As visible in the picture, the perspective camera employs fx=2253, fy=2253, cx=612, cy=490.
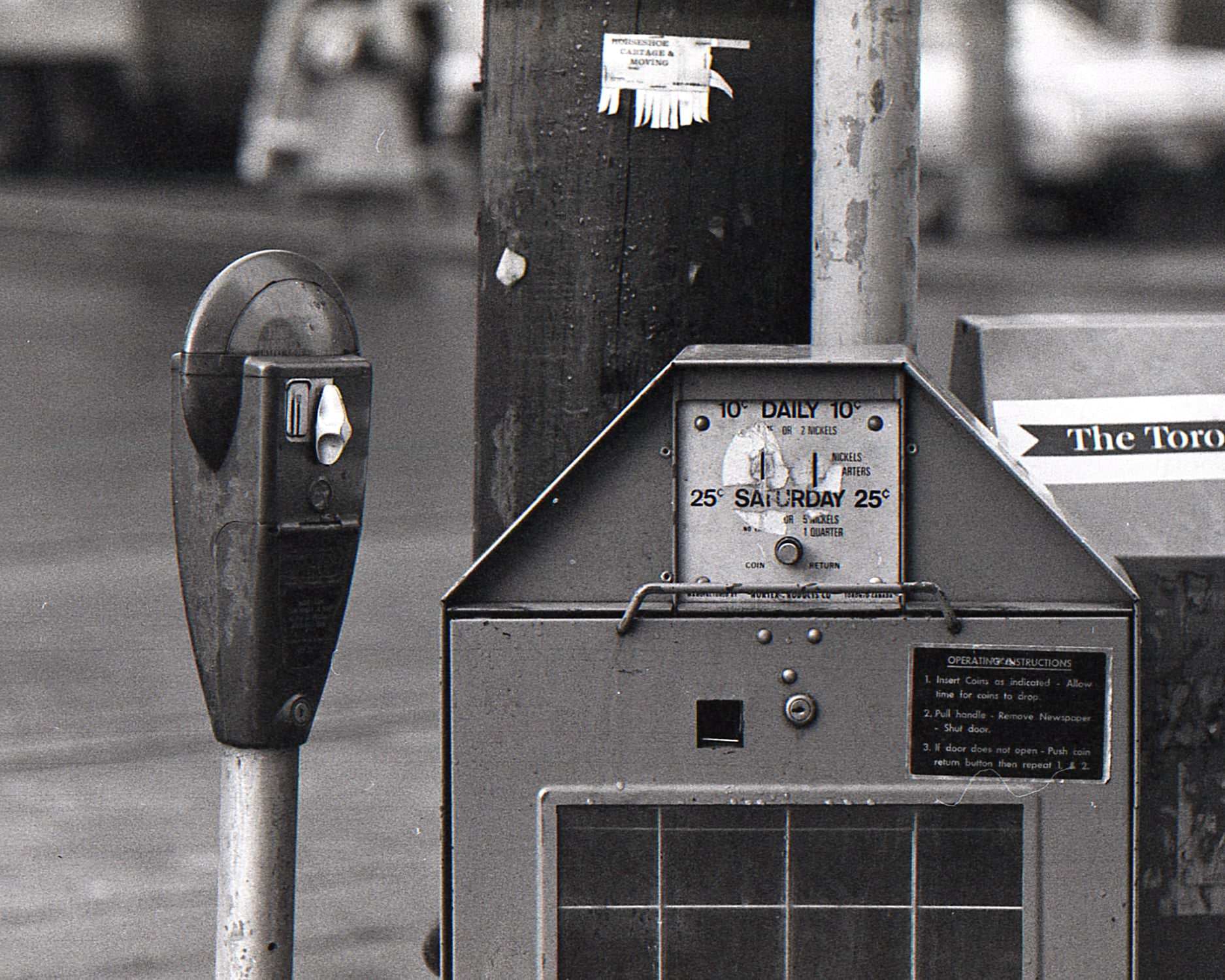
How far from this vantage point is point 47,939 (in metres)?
4.10

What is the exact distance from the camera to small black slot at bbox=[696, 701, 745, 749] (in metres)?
2.55

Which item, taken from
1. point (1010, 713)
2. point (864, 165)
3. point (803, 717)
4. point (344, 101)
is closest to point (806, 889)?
point (803, 717)

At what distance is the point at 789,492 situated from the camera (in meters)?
2.57

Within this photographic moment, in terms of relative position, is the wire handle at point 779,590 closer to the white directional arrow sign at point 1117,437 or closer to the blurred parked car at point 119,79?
the white directional arrow sign at point 1117,437

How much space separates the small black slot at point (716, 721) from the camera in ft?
8.38

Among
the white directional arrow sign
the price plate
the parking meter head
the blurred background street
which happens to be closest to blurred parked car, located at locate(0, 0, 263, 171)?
the blurred background street

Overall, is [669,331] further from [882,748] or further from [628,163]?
[882,748]

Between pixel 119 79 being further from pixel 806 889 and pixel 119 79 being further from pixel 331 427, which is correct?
pixel 806 889

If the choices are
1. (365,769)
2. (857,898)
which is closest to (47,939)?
(365,769)

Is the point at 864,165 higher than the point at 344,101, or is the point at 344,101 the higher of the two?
the point at 344,101

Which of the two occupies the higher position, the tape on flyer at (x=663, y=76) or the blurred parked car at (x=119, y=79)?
the blurred parked car at (x=119, y=79)

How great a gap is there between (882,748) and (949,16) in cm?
1598

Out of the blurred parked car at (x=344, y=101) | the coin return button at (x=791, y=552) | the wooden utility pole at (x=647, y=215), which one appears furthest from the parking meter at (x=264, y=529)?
the blurred parked car at (x=344, y=101)

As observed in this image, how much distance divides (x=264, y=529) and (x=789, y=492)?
744 mm
